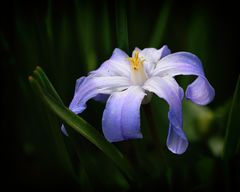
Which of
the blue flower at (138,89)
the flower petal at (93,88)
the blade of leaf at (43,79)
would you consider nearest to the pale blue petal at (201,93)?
the blue flower at (138,89)

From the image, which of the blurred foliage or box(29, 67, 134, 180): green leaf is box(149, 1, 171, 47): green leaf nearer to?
the blurred foliage

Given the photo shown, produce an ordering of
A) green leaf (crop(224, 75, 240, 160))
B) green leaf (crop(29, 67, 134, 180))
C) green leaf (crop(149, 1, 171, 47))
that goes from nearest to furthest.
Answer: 1. green leaf (crop(29, 67, 134, 180))
2. green leaf (crop(224, 75, 240, 160))
3. green leaf (crop(149, 1, 171, 47))

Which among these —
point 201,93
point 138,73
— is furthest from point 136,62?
point 201,93

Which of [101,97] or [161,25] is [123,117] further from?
[161,25]

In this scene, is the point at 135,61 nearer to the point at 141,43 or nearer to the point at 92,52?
the point at 92,52

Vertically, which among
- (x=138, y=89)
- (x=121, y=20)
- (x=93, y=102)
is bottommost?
(x=93, y=102)

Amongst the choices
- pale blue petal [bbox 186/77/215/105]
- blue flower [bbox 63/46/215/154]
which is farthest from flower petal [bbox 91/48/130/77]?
pale blue petal [bbox 186/77/215/105]

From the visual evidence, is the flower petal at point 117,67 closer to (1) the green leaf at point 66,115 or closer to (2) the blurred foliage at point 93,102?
(2) the blurred foliage at point 93,102
